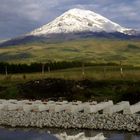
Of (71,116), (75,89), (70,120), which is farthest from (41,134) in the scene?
(75,89)

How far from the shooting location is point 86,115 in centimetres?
3131

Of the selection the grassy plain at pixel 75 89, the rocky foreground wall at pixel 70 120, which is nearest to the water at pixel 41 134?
the rocky foreground wall at pixel 70 120

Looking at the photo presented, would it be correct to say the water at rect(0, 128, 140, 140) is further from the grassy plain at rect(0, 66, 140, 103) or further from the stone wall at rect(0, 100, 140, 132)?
the grassy plain at rect(0, 66, 140, 103)

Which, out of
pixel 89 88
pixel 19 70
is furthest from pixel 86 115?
pixel 19 70

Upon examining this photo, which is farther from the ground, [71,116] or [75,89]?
[75,89]

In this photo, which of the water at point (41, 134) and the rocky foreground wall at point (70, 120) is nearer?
the water at point (41, 134)

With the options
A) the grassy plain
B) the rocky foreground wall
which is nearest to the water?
the rocky foreground wall

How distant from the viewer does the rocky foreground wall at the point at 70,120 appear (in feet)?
95.7

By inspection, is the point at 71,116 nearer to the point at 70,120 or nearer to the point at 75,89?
the point at 70,120

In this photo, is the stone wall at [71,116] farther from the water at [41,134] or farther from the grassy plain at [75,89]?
the grassy plain at [75,89]

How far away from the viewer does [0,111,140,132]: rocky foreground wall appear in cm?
2917

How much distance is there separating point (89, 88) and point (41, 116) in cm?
1616

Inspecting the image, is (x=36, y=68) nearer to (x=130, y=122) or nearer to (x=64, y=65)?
(x=64, y=65)

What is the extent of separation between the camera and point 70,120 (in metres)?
32.0
